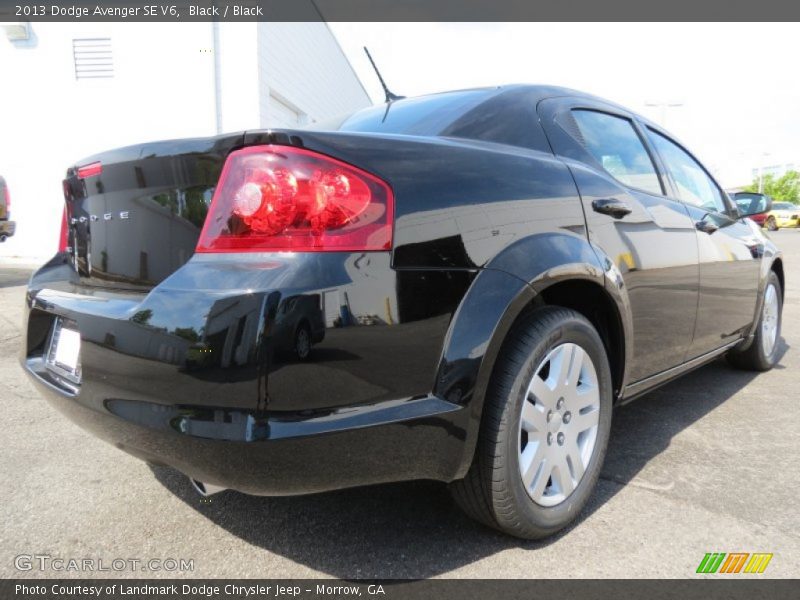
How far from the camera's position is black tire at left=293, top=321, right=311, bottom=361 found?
1.39 m

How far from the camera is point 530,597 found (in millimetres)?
1639

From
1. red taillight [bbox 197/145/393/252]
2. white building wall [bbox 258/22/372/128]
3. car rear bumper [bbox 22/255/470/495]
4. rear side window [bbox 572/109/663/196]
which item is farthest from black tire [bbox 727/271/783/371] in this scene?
white building wall [bbox 258/22/372/128]

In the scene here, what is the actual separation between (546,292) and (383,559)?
3.30ft

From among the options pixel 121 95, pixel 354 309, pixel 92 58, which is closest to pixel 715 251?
pixel 354 309

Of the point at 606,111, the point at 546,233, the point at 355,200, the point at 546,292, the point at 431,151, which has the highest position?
the point at 606,111

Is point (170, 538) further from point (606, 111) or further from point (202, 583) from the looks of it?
point (606, 111)

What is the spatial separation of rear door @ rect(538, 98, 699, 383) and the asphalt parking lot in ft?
1.54

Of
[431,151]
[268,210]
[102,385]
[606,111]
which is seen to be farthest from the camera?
[606,111]

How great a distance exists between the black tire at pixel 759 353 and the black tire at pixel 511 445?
2.58 m

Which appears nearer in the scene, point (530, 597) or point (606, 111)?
point (530, 597)

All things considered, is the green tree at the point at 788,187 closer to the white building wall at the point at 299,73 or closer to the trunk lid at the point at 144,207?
the white building wall at the point at 299,73

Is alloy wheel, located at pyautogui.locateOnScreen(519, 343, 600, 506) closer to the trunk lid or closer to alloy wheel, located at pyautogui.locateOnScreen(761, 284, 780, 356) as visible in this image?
the trunk lid

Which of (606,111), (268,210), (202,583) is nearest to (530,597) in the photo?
(202,583)

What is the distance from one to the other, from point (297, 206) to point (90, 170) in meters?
0.89
